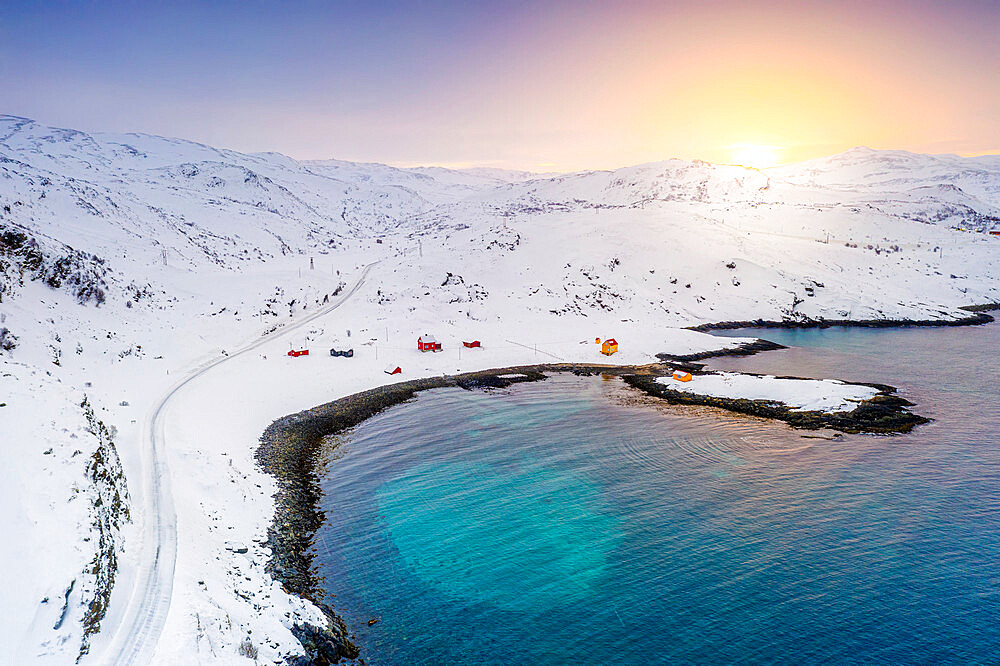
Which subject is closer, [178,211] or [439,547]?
[439,547]

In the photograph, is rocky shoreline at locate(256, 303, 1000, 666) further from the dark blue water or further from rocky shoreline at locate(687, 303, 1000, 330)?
rocky shoreline at locate(687, 303, 1000, 330)

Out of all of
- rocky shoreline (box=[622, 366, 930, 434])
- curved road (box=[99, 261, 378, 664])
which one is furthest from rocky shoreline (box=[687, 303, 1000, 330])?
curved road (box=[99, 261, 378, 664])

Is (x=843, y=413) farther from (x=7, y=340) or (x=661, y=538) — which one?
(x=7, y=340)

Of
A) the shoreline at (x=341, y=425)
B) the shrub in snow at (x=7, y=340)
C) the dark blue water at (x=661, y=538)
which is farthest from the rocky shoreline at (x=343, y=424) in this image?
the shrub in snow at (x=7, y=340)

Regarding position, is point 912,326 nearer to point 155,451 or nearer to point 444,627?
point 444,627

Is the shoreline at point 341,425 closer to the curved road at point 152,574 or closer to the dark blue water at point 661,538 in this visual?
the dark blue water at point 661,538

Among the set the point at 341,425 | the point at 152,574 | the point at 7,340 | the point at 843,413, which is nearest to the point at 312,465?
the point at 341,425

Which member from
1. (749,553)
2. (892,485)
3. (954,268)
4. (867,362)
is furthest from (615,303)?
(954,268)
